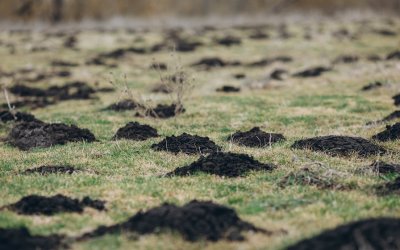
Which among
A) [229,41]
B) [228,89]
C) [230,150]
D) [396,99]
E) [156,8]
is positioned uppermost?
[156,8]

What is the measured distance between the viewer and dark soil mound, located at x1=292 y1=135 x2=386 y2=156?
1330 centimetres

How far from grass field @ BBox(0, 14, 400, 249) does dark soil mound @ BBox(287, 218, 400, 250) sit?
58 centimetres

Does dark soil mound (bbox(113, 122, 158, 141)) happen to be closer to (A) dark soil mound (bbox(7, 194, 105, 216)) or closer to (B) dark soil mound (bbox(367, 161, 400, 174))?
(A) dark soil mound (bbox(7, 194, 105, 216))

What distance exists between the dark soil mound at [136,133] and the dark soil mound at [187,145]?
55.8 inches

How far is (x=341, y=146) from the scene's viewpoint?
1352 centimetres

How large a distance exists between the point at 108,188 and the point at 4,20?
5424cm

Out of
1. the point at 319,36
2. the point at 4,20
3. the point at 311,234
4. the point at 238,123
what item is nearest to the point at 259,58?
the point at 319,36

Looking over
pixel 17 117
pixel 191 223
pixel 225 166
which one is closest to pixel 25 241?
pixel 191 223

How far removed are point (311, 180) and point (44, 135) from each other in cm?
784

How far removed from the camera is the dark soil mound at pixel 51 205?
9750 millimetres

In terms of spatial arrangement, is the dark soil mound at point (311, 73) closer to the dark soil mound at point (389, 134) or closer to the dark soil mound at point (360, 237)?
the dark soil mound at point (389, 134)

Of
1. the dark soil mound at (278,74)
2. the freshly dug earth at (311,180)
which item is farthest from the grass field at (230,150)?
the dark soil mound at (278,74)

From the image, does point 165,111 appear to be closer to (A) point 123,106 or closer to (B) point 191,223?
(A) point 123,106

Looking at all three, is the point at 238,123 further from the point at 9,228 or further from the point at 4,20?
the point at 4,20
